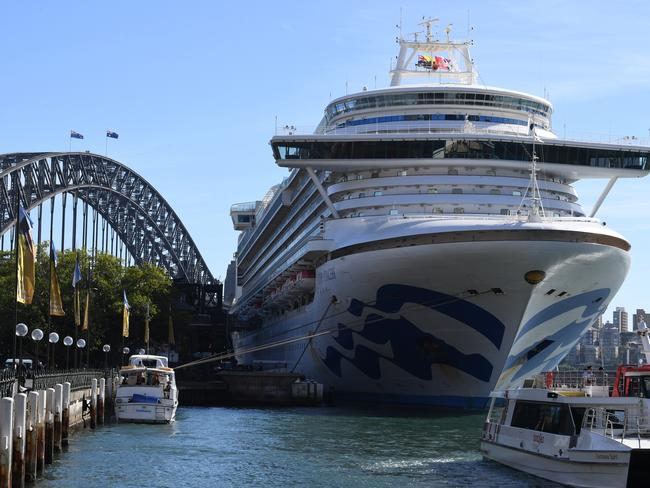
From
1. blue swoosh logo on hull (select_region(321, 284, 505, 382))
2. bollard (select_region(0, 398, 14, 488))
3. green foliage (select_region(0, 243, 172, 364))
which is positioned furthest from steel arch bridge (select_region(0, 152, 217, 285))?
bollard (select_region(0, 398, 14, 488))

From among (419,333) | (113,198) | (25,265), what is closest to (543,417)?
(25,265)

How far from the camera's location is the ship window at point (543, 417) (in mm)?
29328

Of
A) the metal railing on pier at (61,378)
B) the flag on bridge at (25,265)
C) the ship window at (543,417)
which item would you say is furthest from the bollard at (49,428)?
the ship window at (543,417)

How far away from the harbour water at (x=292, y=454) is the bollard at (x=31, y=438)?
Result: 468 mm

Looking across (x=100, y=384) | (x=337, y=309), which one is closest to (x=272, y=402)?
(x=337, y=309)

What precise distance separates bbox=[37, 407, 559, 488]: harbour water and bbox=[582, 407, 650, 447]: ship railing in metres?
1.98

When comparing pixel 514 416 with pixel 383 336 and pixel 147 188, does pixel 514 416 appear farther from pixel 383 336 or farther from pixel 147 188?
pixel 147 188

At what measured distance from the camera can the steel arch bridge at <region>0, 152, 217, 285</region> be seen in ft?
305

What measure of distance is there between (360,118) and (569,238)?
662 inches

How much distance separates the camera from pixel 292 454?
35312 millimetres

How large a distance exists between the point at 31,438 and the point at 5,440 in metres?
5.29

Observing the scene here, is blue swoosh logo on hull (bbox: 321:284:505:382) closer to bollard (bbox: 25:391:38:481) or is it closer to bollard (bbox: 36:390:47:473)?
bollard (bbox: 36:390:47:473)

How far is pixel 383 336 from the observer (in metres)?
49.3

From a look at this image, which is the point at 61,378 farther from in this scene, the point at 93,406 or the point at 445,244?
the point at 445,244
